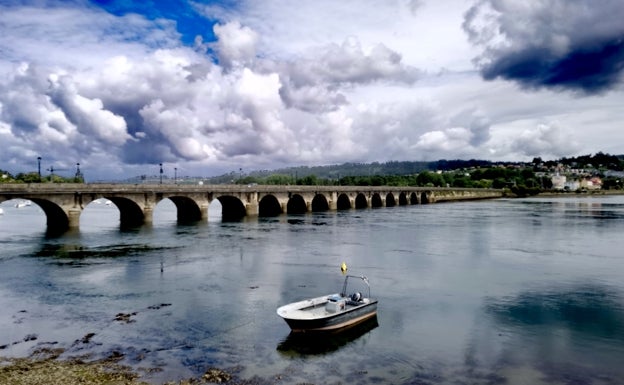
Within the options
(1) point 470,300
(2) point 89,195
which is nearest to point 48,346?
(1) point 470,300

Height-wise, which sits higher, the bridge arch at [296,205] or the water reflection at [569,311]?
the bridge arch at [296,205]

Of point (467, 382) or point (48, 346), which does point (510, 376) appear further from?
point (48, 346)

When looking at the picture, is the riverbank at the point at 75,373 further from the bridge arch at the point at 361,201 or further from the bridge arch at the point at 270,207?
the bridge arch at the point at 361,201

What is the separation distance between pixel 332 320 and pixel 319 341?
1216 millimetres

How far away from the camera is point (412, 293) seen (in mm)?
31734

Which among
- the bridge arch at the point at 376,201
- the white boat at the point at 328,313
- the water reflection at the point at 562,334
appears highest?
the bridge arch at the point at 376,201

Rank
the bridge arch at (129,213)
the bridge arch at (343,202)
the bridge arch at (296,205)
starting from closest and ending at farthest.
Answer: the bridge arch at (129,213) < the bridge arch at (296,205) < the bridge arch at (343,202)

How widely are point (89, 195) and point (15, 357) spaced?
44968 millimetres

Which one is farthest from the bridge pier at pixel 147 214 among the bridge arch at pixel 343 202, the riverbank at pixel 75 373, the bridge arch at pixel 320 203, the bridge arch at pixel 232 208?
the bridge arch at pixel 343 202

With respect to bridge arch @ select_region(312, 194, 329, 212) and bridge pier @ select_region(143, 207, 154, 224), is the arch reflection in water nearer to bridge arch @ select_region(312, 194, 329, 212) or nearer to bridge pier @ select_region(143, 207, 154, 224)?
bridge pier @ select_region(143, 207, 154, 224)

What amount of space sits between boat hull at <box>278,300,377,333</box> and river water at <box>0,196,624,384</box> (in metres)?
0.60

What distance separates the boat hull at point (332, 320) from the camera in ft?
74.4

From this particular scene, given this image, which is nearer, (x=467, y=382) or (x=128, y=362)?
(x=467, y=382)

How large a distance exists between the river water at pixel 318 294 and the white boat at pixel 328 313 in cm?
69
